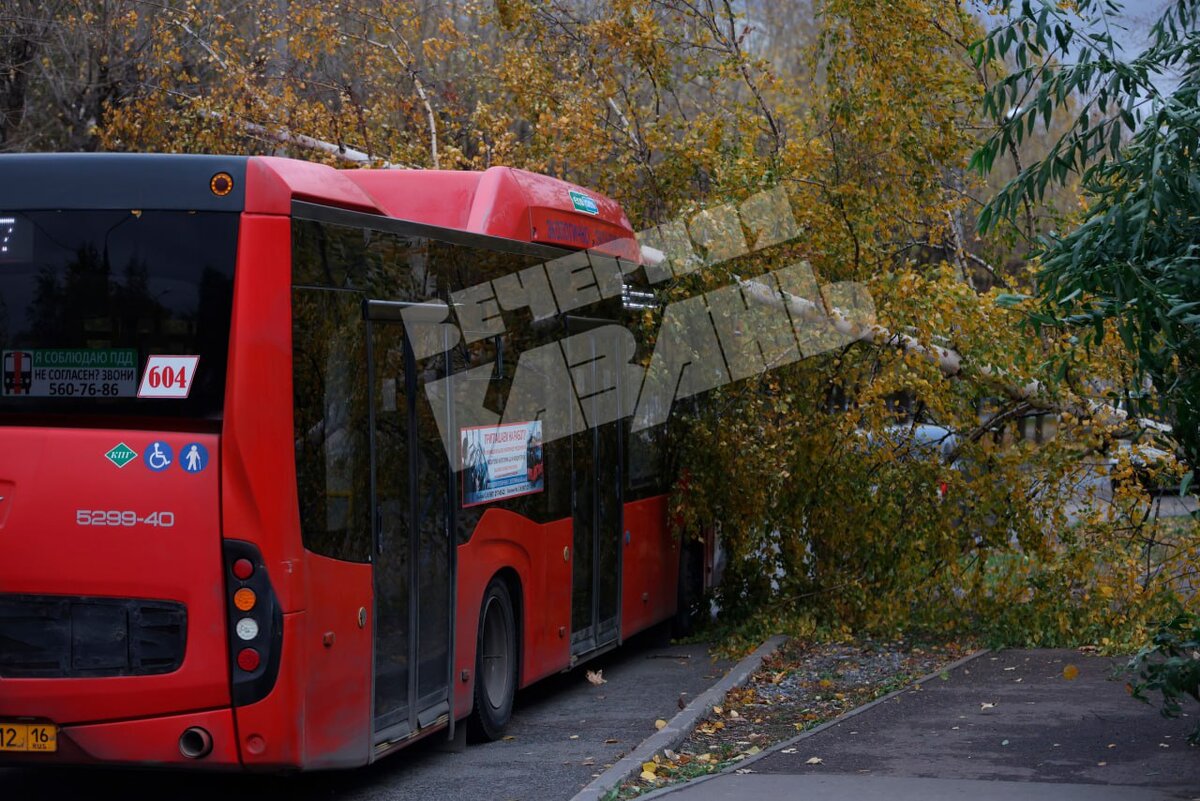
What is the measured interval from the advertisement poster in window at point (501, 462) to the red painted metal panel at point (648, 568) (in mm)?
2176

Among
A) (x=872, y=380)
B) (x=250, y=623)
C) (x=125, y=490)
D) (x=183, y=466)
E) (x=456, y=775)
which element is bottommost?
(x=456, y=775)

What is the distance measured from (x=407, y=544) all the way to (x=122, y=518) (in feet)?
5.69

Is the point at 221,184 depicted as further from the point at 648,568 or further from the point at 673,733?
the point at 648,568

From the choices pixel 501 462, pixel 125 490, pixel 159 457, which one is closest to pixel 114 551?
pixel 125 490

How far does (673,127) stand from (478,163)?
316cm

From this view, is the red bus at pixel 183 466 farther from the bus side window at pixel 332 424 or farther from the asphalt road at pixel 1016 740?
the asphalt road at pixel 1016 740

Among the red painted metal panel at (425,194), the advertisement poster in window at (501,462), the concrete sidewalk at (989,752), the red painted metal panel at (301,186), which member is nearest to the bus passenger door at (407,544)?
the advertisement poster in window at (501,462)

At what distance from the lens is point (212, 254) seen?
666cm

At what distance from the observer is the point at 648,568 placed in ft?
41.2

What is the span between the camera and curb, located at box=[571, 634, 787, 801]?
7.43 m

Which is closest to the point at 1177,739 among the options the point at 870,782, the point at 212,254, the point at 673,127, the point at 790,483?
the point at 870,782

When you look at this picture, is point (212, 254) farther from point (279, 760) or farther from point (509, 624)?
point (509, 624)

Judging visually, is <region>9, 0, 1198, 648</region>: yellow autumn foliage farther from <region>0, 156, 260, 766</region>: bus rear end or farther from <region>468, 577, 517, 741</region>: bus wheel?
<region>0, 156, 260, 766</region>: bus rear end

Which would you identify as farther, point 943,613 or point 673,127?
point 673,127
